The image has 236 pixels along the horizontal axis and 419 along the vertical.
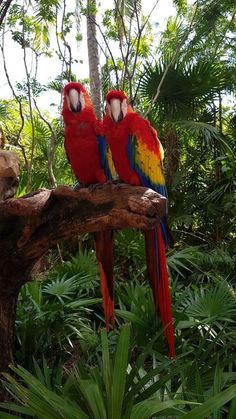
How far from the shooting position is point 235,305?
2393 millimetres

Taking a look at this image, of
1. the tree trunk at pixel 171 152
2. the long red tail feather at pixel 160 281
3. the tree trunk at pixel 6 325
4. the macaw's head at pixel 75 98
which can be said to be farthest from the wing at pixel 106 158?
the tree trunk at pixel 171 152

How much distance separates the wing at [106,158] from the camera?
218 centimetres

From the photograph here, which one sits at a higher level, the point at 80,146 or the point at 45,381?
the point at 80,146

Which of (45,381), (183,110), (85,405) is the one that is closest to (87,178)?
(45,381)

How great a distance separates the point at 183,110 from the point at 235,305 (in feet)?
7.59

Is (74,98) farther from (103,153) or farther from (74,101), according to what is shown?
(103,153)

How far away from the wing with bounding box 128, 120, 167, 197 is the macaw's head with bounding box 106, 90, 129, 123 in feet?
0.37

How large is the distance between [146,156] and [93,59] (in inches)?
99.9

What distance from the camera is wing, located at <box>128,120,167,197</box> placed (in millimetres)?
2045

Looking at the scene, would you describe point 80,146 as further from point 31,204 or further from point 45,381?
point 45,381

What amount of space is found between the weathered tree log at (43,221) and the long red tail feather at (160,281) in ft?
1.00

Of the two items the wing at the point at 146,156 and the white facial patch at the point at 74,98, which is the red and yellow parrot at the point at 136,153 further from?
the white facial patch at the point at 74,98

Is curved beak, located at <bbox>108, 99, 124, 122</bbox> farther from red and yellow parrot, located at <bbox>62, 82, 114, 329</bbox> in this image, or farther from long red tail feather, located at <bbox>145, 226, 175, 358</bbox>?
long red tail feather, located at <bbox>145, 226, 175, 358</bbox>

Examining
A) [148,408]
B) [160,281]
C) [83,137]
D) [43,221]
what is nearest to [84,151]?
[83,137]
